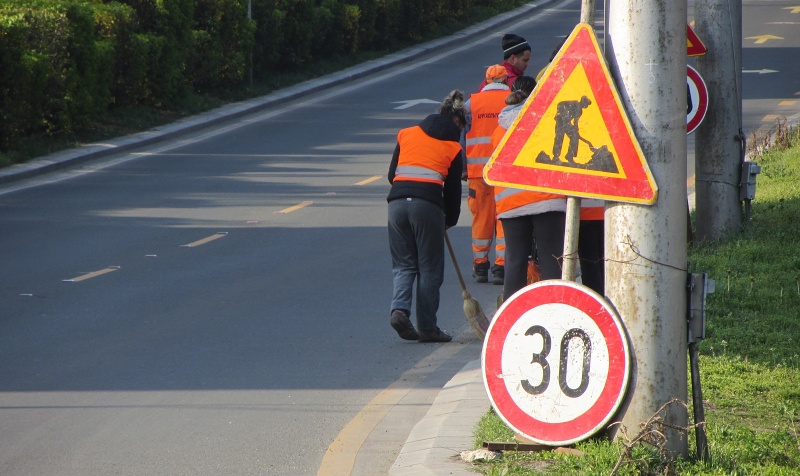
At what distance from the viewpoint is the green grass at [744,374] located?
4.85m

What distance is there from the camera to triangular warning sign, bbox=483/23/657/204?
454cm

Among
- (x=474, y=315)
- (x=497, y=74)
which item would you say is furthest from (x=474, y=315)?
(x=497, y=74)

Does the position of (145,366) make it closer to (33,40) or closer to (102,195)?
(102,195)

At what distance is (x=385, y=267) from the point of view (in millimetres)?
11164

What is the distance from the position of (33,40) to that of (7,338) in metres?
11.4

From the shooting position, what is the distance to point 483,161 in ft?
34.7

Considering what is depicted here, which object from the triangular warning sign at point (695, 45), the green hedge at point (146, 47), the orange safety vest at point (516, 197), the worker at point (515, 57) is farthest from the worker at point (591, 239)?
the green hedge at point (146, 47)

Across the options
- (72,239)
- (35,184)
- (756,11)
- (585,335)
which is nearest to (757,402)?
(585,335)

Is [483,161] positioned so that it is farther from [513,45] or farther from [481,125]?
[513,45]

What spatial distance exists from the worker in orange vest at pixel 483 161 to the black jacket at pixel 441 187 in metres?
1.71

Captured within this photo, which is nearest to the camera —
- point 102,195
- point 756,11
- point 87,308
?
point 87,308

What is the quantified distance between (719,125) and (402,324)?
156 inches

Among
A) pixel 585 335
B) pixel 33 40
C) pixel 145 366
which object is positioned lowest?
pixel 145 366

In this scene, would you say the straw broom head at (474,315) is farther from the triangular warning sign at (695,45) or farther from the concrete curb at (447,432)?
the triangular warning sign at (695,45)
